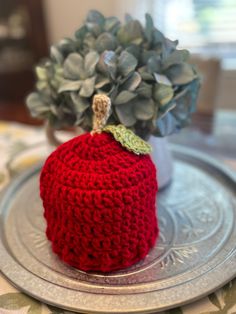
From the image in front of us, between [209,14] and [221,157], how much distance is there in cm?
65

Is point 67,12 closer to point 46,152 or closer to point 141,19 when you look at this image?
point 141,19

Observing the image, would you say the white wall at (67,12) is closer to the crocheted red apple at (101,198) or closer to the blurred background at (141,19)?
the blurred background at (141,19)

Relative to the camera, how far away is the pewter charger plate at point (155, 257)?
0.40m

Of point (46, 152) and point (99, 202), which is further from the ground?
point (99, 202)

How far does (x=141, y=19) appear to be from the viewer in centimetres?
117

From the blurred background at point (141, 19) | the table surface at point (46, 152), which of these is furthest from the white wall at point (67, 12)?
the table surface at point (46, 152)

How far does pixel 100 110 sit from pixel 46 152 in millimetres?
331

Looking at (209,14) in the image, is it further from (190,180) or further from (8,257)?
(8,257)

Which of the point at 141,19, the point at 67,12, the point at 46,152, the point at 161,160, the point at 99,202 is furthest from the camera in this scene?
the point at 67,12

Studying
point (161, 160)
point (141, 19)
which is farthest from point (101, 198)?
point (141, 19)

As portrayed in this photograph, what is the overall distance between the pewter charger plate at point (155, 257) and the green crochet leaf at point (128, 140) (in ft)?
0.44

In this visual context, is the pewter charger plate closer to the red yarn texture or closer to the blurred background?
the red yarn texture

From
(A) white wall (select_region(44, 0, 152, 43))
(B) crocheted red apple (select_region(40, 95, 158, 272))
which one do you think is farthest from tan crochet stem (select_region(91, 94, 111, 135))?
(A) white wall (select_region(44, 0, 152, 43))

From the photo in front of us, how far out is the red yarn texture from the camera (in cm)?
41
